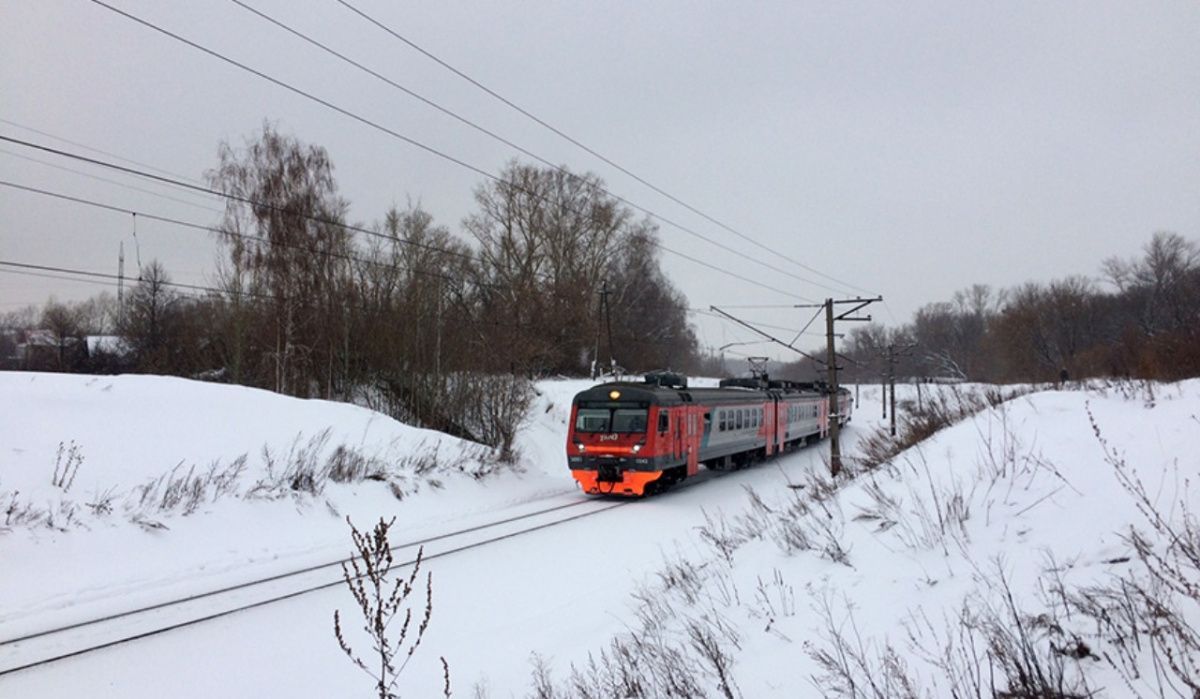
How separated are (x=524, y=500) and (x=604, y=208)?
1210 inches

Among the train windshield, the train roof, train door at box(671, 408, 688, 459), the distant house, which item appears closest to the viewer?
the train windshield

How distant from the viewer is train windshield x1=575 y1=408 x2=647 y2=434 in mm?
18078

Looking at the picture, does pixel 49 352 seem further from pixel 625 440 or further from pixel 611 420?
pixel 625 440

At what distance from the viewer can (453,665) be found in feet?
22.3

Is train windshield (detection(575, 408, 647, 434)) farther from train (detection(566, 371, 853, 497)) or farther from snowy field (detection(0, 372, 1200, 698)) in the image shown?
snowy field (detection(0, 372, 1200, 698))

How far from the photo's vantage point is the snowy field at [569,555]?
470 cm

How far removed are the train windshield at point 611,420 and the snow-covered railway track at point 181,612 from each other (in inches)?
227

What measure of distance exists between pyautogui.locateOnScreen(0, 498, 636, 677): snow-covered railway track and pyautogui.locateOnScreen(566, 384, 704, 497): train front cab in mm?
5509

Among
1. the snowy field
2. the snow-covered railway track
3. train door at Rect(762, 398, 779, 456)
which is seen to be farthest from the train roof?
the snow-covered railway track

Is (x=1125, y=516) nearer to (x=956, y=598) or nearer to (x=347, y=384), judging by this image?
(x=956, y=598)

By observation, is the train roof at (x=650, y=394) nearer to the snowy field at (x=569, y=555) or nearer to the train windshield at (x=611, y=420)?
the train windshield at (x=611, y=420)

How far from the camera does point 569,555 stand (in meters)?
11.7

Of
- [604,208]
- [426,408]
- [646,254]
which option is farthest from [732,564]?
[646,254]

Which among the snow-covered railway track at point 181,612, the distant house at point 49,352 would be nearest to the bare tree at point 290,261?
the distant house at point 49,352
